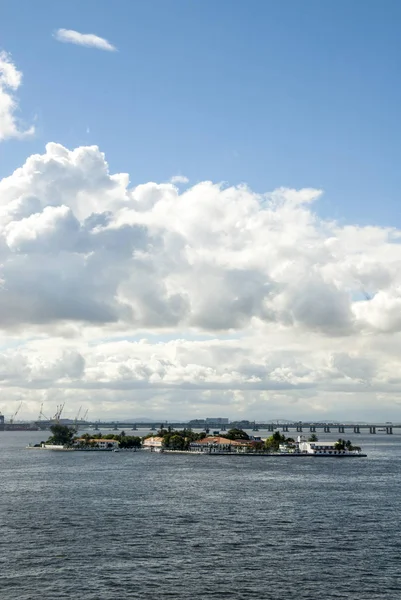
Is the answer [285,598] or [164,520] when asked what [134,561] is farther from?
[164,520]

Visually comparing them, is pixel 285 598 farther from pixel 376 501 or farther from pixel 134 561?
pixel 376 501

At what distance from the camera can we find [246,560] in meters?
84.2

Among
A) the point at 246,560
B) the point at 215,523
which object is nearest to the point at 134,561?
the point at 246,560

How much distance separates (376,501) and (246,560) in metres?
62.6

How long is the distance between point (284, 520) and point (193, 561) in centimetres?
3356

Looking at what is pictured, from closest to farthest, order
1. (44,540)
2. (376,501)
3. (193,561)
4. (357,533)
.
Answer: (193,561) → (44,540) → (357,533) → (376,501)

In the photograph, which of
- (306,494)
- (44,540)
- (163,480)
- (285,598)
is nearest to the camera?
(285,598)

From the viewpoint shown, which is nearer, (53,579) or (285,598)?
(285,598)

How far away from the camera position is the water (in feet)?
240

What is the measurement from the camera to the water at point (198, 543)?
73.2 metres

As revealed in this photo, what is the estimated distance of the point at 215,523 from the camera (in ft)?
357

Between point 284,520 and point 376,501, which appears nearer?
point 284,520

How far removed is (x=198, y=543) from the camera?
305 ft

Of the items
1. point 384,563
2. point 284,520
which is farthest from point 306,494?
point 384,563
